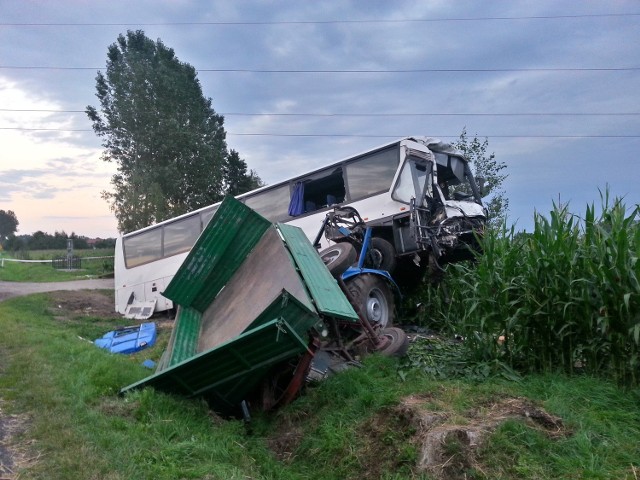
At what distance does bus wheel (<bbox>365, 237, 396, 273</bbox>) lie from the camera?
30.2 ft

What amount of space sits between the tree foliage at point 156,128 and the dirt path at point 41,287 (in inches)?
247

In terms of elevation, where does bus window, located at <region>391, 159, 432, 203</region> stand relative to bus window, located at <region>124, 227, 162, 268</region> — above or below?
above

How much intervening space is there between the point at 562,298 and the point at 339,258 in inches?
116

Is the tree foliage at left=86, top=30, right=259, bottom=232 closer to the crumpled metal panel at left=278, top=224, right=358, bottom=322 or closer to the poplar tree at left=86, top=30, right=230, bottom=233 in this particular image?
the poplar tree at left=86, top=30, right=230, bottom=233

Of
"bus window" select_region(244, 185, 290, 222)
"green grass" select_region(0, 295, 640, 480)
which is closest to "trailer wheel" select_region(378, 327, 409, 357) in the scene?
"green grass" select_region(0, 295, 640, 480)

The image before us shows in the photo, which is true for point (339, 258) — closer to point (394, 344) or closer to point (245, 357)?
point (394, 344)

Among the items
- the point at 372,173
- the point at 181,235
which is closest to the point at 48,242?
the point at 181,235

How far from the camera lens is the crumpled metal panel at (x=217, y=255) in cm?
673

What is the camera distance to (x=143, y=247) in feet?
48.6

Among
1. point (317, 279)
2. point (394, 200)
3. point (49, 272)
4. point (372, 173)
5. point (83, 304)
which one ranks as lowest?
point (83, 304)

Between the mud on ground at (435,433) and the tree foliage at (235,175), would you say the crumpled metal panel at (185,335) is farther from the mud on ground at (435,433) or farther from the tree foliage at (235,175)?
the tree foliage at (235,175)

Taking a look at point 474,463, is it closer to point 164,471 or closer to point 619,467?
point 619,467

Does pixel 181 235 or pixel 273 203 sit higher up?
pixel 273 203

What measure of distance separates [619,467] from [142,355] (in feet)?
22.6
